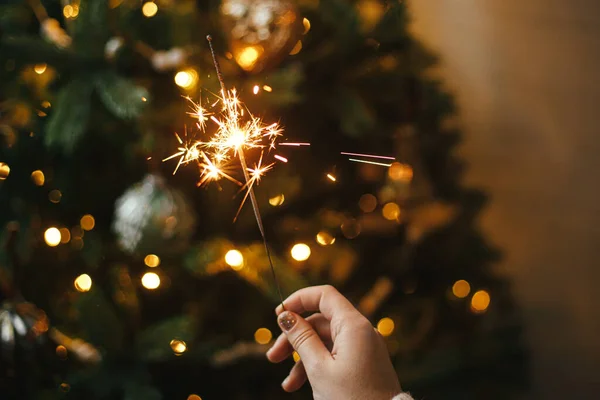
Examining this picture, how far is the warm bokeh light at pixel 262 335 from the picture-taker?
938 mm

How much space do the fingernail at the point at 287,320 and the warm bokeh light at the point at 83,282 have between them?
0.41 m

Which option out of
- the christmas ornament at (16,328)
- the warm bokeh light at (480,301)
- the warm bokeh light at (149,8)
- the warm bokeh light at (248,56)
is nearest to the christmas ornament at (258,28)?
the warm bokeh light at (248,56)

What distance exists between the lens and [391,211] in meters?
1.10

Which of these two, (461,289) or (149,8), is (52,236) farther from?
(461,289)

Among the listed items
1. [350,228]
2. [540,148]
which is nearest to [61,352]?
[350,228]

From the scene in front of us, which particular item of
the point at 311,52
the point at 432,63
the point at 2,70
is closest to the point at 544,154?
the point at 432,63

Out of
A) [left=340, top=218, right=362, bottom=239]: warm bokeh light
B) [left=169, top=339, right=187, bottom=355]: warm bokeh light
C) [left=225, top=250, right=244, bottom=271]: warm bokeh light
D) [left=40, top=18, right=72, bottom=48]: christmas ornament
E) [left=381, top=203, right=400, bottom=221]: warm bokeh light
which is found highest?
[left=40, top=18, right=72, bottom=48]: christmas ornament

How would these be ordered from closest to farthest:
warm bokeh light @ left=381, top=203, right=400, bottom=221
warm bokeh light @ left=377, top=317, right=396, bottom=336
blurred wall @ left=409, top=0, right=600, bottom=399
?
warm bokeh light @ left=377, top=317, right=396, bottom=336
warm bokeh light @ left=381, top=203, right=400, bottom=221
blurred wall @ left=409, top=0, right=600, bottom=399

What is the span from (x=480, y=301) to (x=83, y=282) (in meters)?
0.83

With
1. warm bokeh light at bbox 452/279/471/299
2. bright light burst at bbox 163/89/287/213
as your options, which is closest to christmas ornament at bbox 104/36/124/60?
bright light burst at bbox 163/89/287/213

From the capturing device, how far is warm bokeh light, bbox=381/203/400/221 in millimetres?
1092

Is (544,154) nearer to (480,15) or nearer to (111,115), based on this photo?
(480,15)

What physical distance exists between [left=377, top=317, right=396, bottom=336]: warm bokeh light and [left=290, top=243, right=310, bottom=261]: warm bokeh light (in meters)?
0.22

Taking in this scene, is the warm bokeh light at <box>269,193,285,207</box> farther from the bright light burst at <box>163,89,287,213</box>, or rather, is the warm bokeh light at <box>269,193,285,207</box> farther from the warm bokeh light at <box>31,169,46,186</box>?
the warm bokeh light at <box>31,169,46,186</box>
